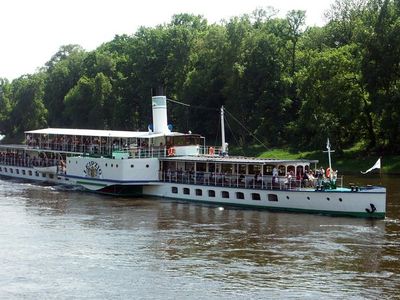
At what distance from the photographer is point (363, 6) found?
350 feet

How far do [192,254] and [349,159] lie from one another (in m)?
49.8

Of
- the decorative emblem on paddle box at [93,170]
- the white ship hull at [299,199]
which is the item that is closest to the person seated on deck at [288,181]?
the white ship hull at [299,199]

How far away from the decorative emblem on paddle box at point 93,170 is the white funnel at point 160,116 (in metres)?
6.39

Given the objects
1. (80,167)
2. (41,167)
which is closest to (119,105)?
(41,167)

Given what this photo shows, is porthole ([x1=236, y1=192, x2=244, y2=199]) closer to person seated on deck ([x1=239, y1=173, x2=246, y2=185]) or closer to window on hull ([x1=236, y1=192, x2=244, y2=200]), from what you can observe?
window on hull ([x1=236, y1=192, x2=244, y2=200])

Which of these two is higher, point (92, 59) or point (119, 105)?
point (92, 59)

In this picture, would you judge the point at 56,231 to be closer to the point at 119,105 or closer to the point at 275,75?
the point at 275,75

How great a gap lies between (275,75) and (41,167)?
126 feet

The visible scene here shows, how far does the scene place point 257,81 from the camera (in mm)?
96688

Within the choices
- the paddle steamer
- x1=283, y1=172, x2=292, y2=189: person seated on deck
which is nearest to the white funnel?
the paddle steamer

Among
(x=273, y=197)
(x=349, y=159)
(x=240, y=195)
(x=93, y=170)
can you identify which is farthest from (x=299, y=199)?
(x=349, y=159)

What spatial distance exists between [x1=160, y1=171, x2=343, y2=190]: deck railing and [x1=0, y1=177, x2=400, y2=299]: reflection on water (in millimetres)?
2377

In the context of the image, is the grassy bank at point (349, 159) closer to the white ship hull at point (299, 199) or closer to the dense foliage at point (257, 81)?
the dense foliage at point (257, 81)

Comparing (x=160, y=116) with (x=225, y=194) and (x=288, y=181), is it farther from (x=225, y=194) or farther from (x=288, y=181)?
(x=288, y=181)
